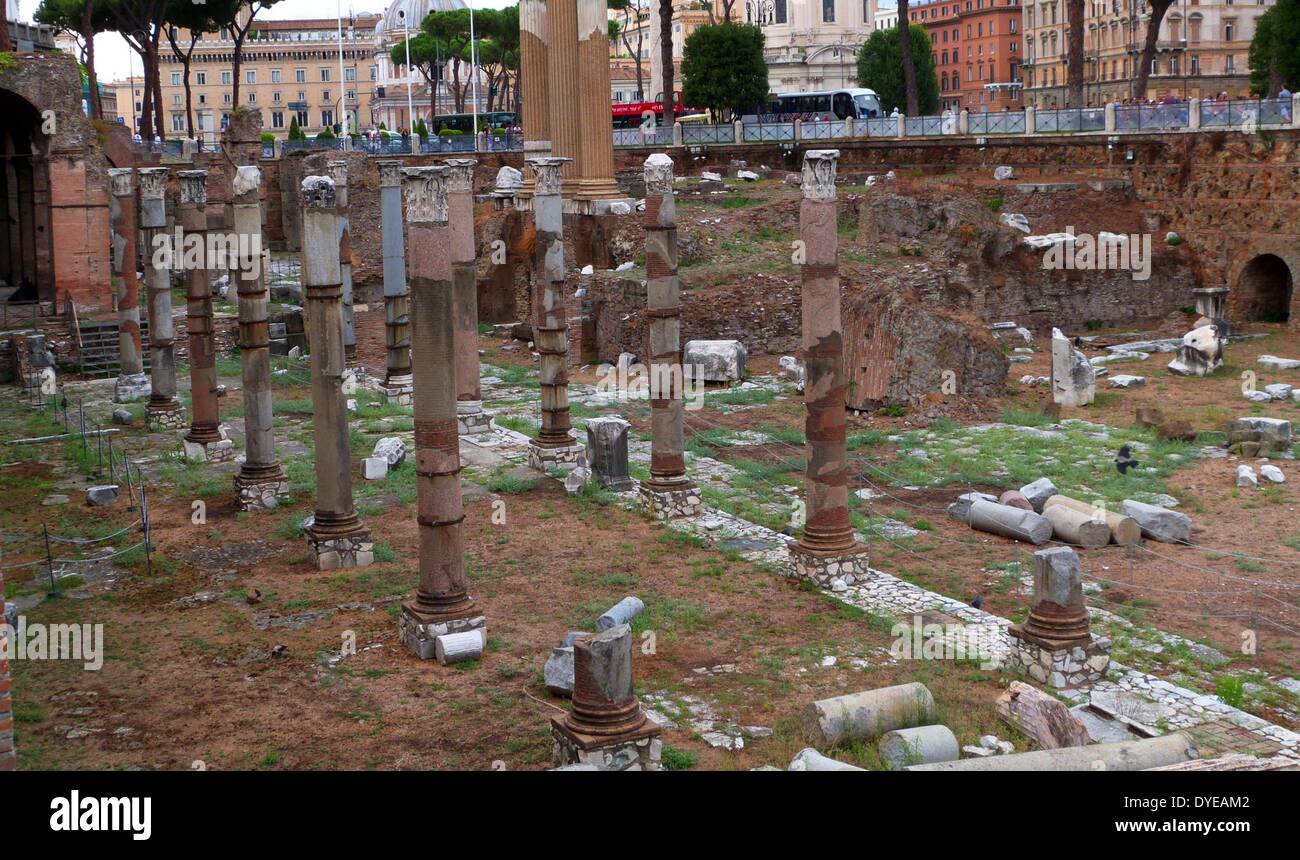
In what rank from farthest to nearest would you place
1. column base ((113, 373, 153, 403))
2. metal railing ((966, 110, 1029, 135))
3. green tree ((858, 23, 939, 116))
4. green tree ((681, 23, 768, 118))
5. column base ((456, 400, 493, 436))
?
green tree ((858, 23, 939, 116)) < green tree ((681, 23, 768, 118)) < metal railing ((966, 110, 1029, 135)) < column base ((113, 373, 153, 403)) < column base ((456, 400, 493, 436))

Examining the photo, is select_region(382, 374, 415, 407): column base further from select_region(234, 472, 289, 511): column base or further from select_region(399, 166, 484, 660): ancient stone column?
select_region(399, 166, 484, 660): ancient stone column

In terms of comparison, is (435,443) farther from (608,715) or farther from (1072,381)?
(1072,381)

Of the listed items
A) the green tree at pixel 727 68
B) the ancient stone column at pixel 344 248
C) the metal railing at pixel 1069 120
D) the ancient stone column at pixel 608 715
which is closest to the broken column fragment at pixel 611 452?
the ancient stone column at pixel 344 248

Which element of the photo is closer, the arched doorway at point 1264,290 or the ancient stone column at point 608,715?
the ancient stone column at point 608,715

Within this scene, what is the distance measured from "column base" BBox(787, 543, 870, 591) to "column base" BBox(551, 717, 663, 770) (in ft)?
14.2

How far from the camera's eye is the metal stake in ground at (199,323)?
18250 millimetres

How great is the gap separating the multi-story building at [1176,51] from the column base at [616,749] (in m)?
53.2

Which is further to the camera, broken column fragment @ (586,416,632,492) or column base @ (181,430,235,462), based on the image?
column base @ (181,430,235,462)

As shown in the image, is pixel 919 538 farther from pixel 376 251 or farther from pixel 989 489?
pixel 376 251

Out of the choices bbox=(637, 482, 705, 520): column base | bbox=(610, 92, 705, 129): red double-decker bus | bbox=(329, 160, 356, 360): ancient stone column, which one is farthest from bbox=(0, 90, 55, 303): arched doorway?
bbox=(610, 92, 705, 129): red double-decker bus

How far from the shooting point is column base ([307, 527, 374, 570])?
14531 millimetres

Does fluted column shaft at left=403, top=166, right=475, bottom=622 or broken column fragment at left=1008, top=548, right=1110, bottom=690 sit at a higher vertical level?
fluted column shaft at left=403, top=166, right=475, bottom=622

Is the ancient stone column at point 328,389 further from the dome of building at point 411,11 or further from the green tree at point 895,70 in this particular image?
the dome of building at point 411,11

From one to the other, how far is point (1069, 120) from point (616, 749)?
28825mm
